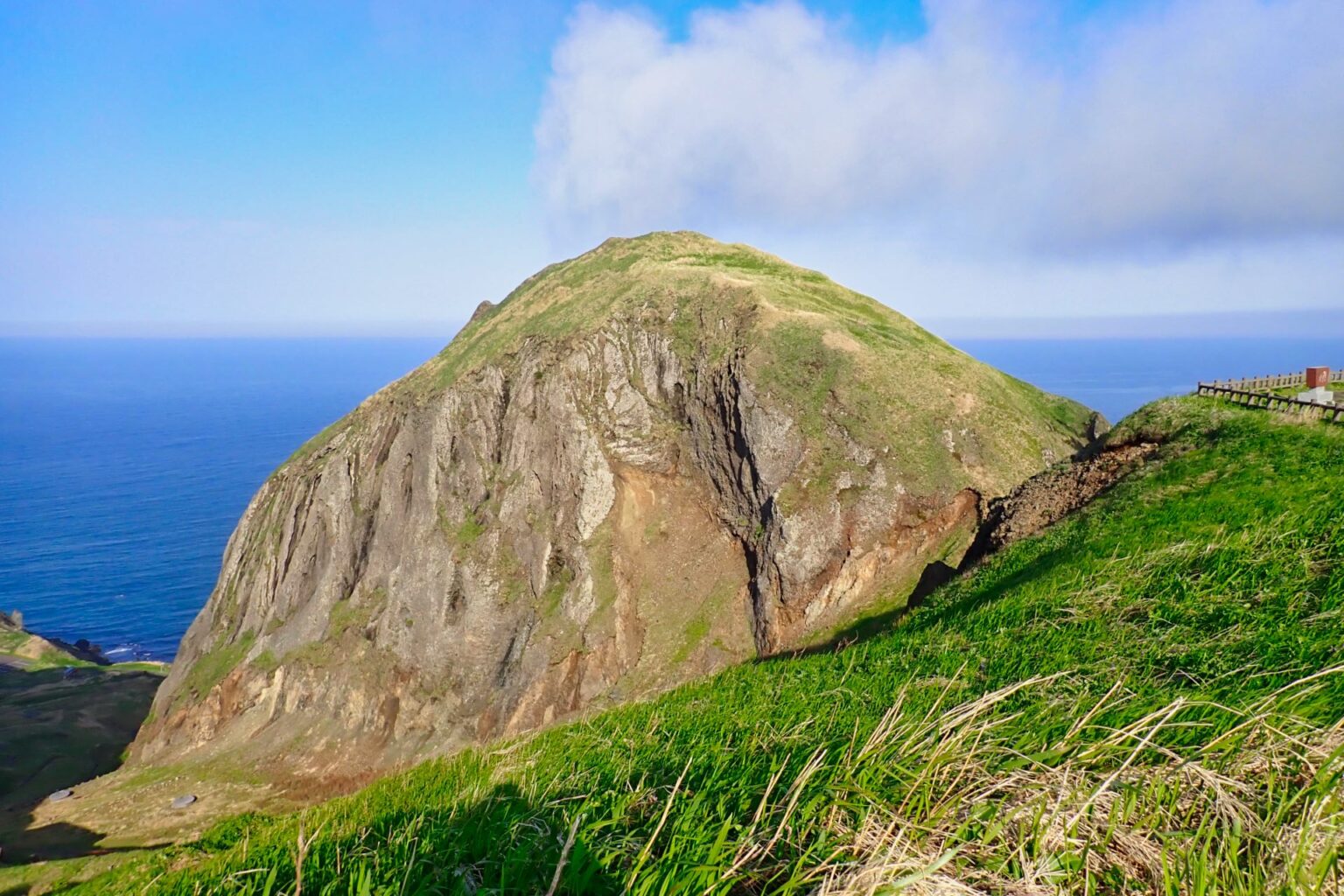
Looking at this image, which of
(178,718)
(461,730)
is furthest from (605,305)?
(178,718)

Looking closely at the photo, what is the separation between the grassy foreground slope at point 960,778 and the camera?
4.39 meters

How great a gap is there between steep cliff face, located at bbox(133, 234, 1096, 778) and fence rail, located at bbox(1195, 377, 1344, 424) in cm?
1688

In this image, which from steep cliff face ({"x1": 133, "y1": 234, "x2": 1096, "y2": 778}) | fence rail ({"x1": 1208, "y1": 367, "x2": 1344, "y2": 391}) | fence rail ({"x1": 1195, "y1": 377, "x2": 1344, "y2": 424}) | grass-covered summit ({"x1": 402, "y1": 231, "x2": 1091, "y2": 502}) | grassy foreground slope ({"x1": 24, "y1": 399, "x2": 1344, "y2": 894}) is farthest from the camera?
grass-covered summit ({"x1": 402, "y1": 231, "x2": 1091, "y2": 502})

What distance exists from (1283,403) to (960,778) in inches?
1239

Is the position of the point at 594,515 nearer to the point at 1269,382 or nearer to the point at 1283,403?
the point at 1283,403

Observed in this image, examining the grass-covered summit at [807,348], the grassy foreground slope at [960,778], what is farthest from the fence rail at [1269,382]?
the grassy foreground slope at [960,778]

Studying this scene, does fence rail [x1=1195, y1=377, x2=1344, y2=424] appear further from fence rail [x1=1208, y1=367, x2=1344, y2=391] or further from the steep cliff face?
the steep cliff face

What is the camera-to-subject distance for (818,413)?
177ft

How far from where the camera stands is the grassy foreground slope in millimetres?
4387

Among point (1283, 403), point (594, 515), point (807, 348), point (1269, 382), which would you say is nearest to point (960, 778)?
point (1283, 403)

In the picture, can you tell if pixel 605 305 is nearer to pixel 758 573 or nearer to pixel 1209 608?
pixel 758 573

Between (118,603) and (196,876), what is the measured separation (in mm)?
138863

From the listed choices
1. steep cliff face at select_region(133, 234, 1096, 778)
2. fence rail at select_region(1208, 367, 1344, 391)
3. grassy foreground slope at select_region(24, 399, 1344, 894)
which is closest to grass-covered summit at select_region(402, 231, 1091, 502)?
steep cliff face at select_region(133, 234, 1096, 778)

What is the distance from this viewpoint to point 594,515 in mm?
60125
